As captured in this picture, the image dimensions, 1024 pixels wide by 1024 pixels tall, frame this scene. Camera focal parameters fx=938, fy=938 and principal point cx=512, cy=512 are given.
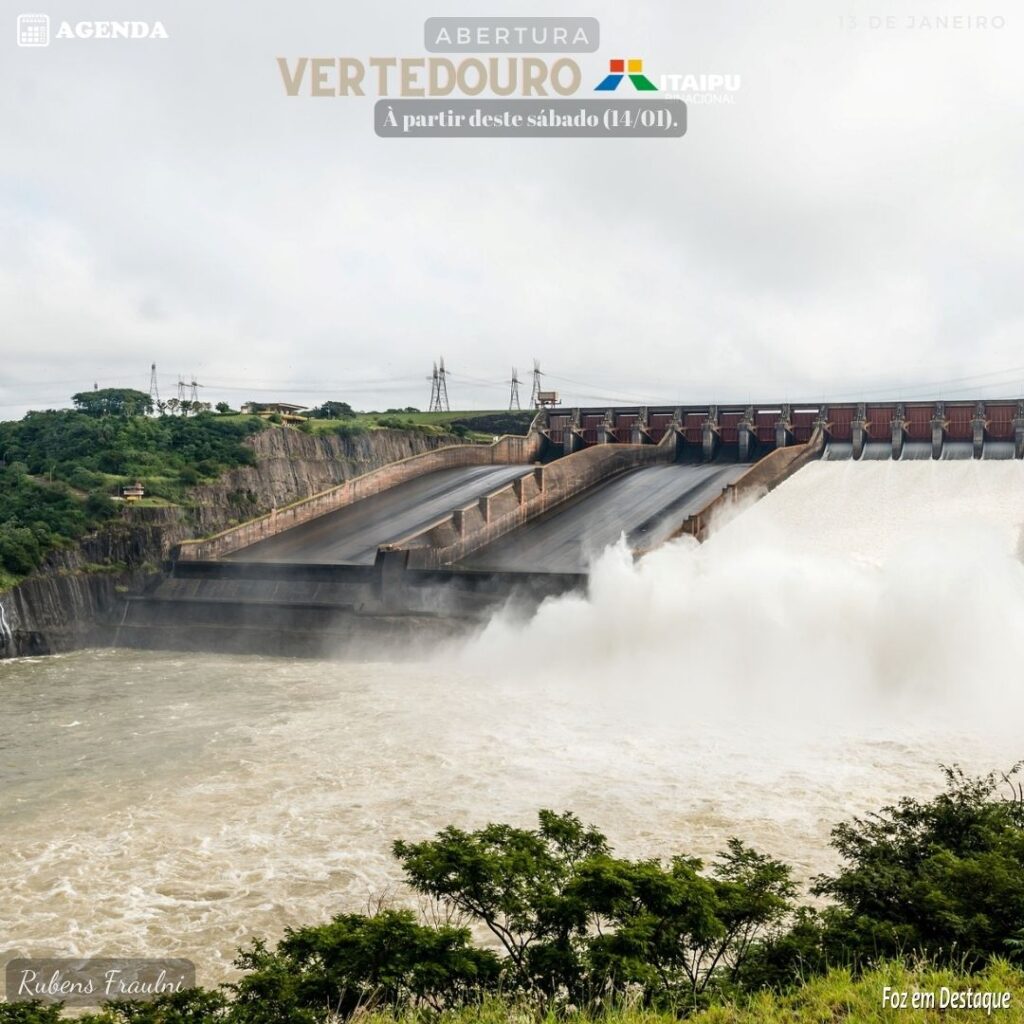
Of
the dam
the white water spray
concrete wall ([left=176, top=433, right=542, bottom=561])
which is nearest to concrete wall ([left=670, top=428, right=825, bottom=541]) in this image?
the dam

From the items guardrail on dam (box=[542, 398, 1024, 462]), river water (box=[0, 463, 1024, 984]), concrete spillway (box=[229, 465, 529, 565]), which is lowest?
river water (box=[0, 463, 1024, 984])

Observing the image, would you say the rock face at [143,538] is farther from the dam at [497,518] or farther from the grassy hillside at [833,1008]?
the grassy hillside at [833,1008]

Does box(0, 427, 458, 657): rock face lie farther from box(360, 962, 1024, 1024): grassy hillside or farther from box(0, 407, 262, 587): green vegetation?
box(360, 962, 1024, 1024): grassy hillside

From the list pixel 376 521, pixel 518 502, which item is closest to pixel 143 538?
pixel 376 521

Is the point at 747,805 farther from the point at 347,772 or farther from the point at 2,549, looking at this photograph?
the point at 2,549

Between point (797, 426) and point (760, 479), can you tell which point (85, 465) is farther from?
point (797, 426)

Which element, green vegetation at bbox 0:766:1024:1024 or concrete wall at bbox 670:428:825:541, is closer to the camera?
green vegetation at bbox 0:766:1024:1024

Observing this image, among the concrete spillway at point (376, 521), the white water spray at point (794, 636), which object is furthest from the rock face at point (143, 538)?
the white water spray at point (794, 636)

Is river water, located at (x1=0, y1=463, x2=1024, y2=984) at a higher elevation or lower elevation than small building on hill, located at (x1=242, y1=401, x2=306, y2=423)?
lower
